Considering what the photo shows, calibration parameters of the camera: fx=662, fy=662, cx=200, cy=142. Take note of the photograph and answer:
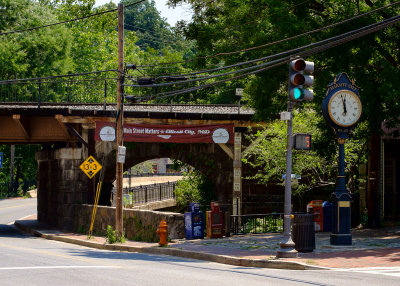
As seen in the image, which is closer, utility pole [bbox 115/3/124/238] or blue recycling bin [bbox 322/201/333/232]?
utility pole [bbox 115/3/124/238]

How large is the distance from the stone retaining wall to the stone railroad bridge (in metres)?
1.71

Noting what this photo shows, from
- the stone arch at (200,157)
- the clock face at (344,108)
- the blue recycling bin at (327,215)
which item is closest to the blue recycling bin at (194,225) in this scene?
the blue recycling bin at (327,215)

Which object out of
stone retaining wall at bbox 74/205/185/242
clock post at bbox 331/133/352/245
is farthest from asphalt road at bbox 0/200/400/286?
stone retaining wall at bbox 74/205/185/242

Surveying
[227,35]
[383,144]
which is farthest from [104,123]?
[383,144]

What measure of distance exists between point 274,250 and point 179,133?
43.0 feet

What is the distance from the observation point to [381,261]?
604 inches

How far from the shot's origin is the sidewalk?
50.4 ft

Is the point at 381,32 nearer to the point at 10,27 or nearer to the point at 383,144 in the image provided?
the point at 383,144

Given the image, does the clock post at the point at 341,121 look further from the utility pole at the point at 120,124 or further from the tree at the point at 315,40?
the utility pole at the point at 120,124

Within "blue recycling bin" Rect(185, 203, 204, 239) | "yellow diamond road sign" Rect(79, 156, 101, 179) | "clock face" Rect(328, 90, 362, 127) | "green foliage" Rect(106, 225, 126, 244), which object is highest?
"clock face" Rect(328, 90, 362, 127)

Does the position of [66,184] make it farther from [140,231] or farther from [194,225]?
[194,225]

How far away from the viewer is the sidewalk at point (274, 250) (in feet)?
50.4

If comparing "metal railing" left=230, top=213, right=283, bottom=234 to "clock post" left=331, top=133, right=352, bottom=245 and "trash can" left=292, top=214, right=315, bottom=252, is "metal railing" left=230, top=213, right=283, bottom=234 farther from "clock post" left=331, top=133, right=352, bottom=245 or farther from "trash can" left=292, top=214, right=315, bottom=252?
"trash can" left=292, top=214, right=315, bottom=252

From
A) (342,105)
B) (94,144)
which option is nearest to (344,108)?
(342,105)
